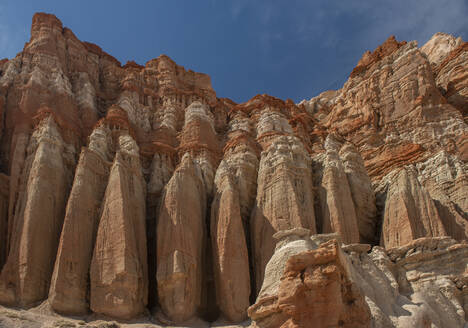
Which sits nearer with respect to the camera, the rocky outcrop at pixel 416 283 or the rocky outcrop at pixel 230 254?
the rocky outcrop at pixel 416 283

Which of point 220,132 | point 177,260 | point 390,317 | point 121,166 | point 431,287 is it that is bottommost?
point 390,317

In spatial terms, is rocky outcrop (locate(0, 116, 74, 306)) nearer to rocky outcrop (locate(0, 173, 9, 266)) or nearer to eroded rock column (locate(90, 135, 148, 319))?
rocky outcrop (locate(0, 173, 9, 266))

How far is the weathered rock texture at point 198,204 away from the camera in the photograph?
15.0 m

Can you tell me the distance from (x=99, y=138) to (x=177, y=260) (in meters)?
9.58

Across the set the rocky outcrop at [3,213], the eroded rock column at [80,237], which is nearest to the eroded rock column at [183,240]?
the eroded rock column at [80,237]

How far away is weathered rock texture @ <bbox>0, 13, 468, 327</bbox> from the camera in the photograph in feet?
49.3

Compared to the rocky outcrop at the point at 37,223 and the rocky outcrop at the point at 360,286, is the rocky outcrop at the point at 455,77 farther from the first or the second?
the rocky outcrop at the point at 37,223

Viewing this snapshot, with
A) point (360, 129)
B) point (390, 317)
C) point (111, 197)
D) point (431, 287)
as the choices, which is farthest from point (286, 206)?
point (360, 129)

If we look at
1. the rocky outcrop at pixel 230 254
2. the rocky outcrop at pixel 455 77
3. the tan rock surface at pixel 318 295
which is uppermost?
the rocky outcrop at pixel 455 77

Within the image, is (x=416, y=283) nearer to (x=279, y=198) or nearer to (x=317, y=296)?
(x=317, y=296)

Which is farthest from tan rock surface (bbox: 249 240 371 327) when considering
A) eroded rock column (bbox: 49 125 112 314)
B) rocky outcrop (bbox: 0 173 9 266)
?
rocky outcrop (bbox: 0 173 9 266)

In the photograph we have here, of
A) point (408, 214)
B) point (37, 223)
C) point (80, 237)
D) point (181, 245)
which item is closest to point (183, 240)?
point (181, 245)

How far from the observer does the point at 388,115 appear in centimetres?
3825

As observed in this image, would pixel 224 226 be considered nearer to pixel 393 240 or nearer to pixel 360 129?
pixel 393 240
